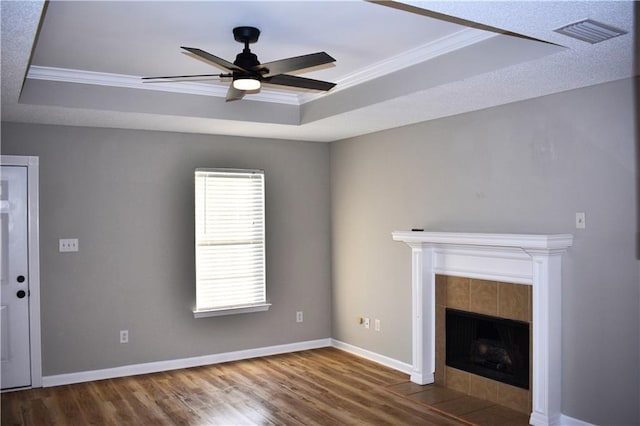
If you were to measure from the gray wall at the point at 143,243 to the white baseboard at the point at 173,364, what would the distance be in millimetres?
55

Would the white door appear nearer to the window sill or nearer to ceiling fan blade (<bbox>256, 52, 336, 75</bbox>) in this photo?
the window sill

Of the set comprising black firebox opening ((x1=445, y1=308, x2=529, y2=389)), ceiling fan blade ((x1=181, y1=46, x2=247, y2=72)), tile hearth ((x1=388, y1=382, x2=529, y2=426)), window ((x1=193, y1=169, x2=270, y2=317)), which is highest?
ceiling fan blade ((x1=181, y1=46, x2=247, y2=72))

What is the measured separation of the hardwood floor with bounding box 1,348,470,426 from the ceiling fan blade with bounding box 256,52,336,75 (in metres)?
2.55

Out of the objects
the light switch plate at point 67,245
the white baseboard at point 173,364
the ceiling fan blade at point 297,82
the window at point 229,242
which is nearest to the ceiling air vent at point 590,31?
the ceiling fan blade at point 297,82

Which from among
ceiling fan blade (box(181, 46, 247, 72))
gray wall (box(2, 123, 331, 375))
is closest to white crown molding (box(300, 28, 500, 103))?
ceiling fan blade (box(181, 46, 247, 72))

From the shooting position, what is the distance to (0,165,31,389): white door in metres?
4.97

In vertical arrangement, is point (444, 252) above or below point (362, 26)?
below

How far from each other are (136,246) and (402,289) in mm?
2643

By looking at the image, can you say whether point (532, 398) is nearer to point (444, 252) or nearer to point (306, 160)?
point (444, 252)

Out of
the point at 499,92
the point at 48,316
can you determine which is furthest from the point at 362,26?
the point at 48,316

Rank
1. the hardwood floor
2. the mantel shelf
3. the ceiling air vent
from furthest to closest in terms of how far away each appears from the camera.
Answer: the hardwood floor, the mantel shelf, the ceiling air vent

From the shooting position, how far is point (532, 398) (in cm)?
411

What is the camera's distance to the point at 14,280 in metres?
5.02

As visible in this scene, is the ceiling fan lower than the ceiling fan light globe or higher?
higher
